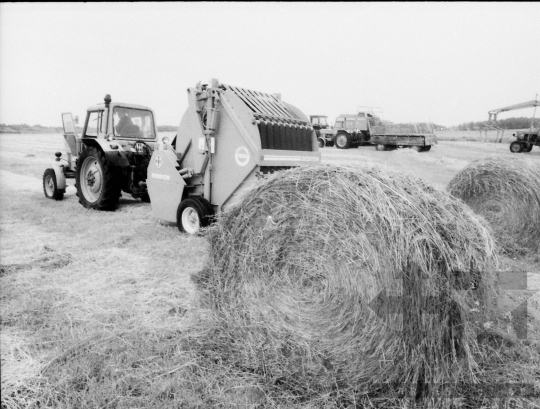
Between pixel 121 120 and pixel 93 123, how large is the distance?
0.77 metres

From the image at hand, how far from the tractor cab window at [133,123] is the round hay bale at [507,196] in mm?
6230

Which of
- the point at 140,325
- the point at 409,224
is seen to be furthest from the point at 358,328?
the point at 140,325

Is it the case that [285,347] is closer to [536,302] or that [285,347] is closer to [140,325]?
[140,325]

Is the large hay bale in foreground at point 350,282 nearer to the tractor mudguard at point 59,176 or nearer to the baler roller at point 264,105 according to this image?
the baler roller at point 264,105

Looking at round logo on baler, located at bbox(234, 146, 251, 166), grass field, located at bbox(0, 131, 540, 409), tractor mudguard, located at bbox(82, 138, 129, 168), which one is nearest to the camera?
grass field, located at bbox(0, 131, 540, 409)

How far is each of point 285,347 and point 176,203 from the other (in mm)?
4123

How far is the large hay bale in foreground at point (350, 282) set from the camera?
2.42m

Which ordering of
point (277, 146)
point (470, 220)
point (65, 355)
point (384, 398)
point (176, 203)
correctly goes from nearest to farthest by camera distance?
point (384, 398) → point (65, 355) → point (470, 220) → point (277, 146) → point (176, 203)

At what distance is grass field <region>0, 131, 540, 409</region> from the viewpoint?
8.33 feet

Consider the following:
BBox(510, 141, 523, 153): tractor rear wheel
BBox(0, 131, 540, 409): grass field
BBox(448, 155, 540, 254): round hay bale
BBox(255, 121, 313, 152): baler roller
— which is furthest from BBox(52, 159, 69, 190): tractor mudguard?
BBox(510, 141, 523, 153): tractor rear wheel

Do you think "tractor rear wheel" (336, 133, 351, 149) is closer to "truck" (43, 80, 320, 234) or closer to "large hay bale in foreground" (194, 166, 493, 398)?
"truck" (43, 80, 320, 234)

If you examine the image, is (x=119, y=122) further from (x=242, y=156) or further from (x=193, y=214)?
(x=242, y=156)

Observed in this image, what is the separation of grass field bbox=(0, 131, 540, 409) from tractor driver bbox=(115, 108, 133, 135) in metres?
3.05

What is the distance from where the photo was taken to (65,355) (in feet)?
9.54
